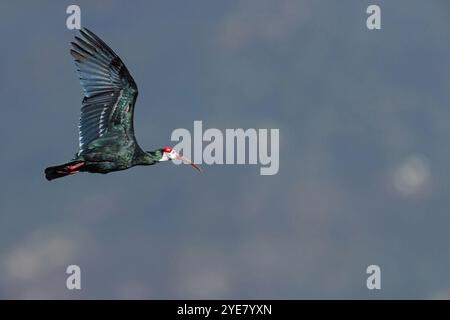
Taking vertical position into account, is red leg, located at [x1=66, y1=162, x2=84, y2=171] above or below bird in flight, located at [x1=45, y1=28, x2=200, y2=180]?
below

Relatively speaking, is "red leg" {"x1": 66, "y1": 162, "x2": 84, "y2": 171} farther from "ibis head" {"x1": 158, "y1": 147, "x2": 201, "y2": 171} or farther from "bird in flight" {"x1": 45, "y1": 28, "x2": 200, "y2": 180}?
"ibis head" {"x1": 158, "y1": 147, "x2": 201, "y2": 171}

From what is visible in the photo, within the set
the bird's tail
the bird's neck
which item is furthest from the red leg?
the bird's neck

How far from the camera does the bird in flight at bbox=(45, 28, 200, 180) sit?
5062 centimetres

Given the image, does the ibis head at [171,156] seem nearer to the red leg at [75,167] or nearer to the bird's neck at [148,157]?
the bird's neck at [148,157]

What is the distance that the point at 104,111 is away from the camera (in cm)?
5150

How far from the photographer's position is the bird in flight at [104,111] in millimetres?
50625

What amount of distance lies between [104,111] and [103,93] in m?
0.67

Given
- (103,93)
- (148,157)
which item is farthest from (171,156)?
(103,93)

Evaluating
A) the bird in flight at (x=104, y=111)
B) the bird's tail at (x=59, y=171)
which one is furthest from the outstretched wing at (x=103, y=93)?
the bird's tail at (x=59, y=171)

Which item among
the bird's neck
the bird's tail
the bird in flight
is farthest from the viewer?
the bird's neck

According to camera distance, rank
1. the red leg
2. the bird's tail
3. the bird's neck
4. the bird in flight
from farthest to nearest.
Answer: the bird's neck, the bird in flight, the red leg, the bird's tail

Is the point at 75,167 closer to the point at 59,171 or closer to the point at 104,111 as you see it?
the point at 59,171
